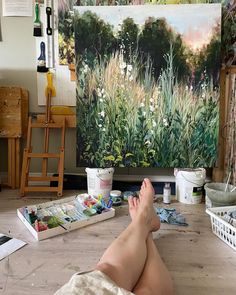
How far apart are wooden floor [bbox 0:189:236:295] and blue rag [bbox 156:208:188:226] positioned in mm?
41

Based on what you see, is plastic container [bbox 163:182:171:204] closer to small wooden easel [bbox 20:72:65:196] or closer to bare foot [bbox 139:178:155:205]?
bare foot [bbox 139:178:155:205]

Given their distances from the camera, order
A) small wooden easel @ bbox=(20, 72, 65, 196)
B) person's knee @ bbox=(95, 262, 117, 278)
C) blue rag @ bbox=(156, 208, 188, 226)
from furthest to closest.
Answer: small wooden easel @ bbox=(20, 72, 65, 196) < blue rag @ bbox=(156, 208, 188, 226) < person's knee @ bbox=(95, 262, 117, 278)

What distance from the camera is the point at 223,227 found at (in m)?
1.74

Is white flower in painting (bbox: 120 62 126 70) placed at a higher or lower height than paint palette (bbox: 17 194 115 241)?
higher

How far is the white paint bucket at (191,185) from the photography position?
2.27 m

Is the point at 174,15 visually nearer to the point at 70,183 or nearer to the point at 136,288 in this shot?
the point at 70,183

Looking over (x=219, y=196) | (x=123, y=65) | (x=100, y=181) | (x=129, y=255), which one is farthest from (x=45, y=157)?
(x=129, y=255)

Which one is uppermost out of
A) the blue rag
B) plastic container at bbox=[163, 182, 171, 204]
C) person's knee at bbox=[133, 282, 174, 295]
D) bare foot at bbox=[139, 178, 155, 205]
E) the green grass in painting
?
the green grass in painting

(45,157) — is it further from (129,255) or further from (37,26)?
(129,255)

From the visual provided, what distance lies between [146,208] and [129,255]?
42 cm

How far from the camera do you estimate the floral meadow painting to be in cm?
230

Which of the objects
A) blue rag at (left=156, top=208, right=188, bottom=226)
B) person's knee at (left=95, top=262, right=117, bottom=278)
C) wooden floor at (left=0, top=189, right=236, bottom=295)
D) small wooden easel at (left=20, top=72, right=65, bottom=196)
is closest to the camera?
person's knee at (left=95, top=262, right=117, bottom=278)

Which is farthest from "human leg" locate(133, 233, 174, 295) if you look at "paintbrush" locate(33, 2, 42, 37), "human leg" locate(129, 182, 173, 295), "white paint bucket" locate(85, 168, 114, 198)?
"paintbrush" locate(33, 2, 42, 37)

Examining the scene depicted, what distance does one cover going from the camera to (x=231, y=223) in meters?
1.73
